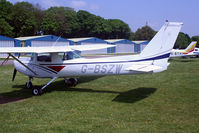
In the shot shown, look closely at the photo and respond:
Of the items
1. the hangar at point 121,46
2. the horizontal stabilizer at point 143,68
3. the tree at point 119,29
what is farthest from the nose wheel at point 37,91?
the tree at point 119,29

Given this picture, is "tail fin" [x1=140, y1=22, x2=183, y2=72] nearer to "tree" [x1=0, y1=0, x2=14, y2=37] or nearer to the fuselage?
the fuselage

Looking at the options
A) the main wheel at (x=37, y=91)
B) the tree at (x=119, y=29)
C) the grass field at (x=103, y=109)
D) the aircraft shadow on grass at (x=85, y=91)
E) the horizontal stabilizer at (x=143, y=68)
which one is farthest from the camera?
the tree at (x=119, y=29)

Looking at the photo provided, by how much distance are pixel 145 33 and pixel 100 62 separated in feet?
308

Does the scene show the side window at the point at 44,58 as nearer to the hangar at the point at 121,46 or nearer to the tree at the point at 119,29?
the hangar at the point at 121,46

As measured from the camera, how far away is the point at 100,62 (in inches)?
297

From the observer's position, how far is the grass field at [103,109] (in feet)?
15.2

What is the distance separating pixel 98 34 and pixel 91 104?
236 ft

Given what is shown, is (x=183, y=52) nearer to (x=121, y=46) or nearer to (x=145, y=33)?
(x=121, y=46)

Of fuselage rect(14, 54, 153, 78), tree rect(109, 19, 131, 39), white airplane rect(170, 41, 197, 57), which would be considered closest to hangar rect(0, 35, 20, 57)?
white airplane rect(170, 41, 197, 57)

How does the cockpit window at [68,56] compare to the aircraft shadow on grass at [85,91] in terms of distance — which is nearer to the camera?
the aircraft shadow on grass at [85,91]

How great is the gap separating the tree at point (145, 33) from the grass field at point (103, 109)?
91062mm

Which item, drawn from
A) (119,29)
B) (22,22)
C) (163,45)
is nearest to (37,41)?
(22,22)

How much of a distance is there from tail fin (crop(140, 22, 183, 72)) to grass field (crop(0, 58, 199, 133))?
4.50ft

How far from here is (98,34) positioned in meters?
77.2
